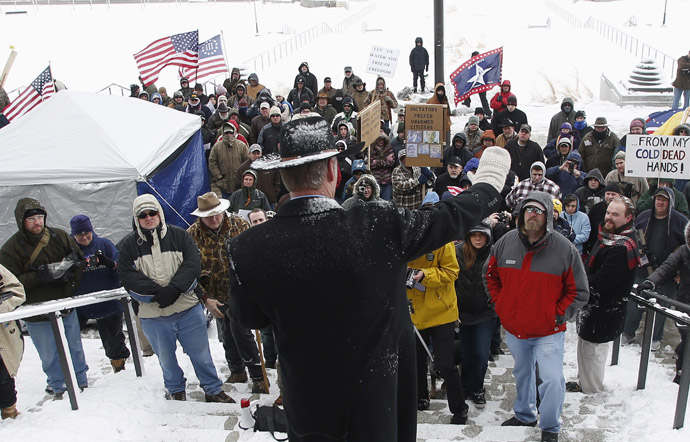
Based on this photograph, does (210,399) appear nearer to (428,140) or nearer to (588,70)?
(428,140)

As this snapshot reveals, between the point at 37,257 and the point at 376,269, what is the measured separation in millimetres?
4880

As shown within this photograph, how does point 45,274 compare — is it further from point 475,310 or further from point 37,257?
point 475,310

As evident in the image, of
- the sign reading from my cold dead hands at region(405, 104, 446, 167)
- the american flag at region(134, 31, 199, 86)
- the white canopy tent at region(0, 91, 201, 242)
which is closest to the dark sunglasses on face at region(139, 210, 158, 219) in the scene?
the white canopy tent at region(0, 91, 201, 242)

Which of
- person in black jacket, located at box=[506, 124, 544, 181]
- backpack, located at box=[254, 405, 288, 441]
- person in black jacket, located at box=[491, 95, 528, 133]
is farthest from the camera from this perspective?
person in black jacket, located at box=[491, 95, 528, 133]

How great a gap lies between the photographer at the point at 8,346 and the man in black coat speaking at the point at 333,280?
12.3ft

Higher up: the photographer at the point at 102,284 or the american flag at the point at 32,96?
the american flag at the point at 32,96

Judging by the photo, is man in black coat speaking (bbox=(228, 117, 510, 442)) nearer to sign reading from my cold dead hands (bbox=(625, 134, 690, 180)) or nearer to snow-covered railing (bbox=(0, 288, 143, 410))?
snow-covered railing (bbox=(0, 288, 143, 410))

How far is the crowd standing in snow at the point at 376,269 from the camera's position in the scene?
2.28 meters

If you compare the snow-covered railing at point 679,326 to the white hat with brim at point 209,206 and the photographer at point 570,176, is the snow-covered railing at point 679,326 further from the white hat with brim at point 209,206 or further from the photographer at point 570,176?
the white hat with brim at point 209,206

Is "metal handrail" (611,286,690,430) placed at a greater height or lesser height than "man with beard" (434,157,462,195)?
lesser

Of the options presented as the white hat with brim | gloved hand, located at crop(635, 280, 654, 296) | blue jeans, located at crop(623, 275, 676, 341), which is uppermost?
the white hat with brim

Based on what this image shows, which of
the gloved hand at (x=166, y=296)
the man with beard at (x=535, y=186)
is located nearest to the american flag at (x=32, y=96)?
the gloved hand at (x=166, y=296)

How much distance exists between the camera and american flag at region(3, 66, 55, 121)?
1477 cm

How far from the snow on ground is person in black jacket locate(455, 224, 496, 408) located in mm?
989
